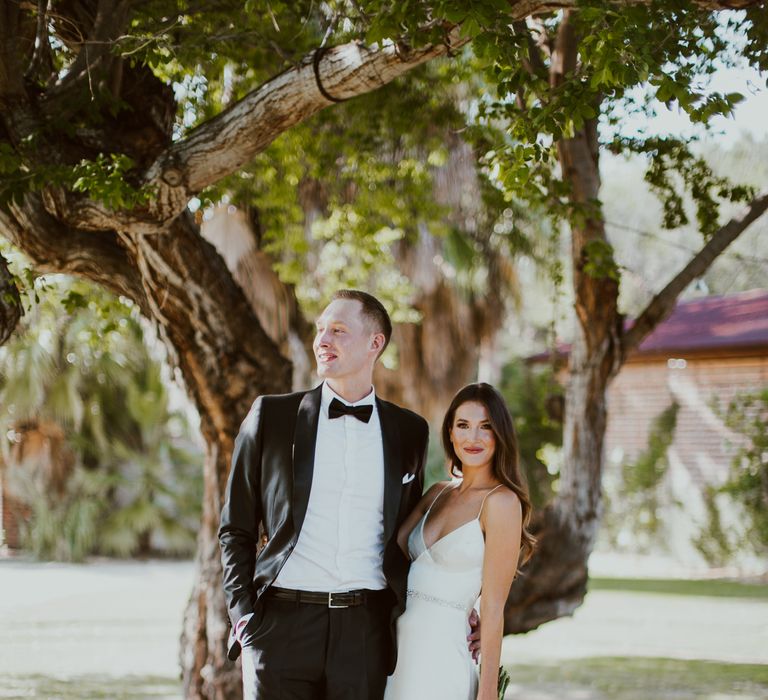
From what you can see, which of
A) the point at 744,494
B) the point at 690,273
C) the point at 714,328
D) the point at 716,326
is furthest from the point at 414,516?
the point at 716,326

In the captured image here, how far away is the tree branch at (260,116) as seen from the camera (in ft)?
17.0

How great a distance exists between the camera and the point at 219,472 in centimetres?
751

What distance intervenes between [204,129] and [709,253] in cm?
389

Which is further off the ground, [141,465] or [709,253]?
[709,253]

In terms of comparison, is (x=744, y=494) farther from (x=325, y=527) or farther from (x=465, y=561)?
(x=325, y=527)

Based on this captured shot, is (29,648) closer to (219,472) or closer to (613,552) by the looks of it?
(219,472)

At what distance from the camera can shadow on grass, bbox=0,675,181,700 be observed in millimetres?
9680

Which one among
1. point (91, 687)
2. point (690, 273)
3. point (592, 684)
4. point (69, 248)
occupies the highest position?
point (690, 273)

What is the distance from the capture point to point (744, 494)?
18312 mm

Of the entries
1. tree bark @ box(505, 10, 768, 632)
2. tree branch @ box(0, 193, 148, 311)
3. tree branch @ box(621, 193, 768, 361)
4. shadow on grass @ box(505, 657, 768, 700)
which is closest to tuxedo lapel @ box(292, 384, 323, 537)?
tree branch @ box(0, 193, 148, 311)

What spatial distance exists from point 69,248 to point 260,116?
1516 mm

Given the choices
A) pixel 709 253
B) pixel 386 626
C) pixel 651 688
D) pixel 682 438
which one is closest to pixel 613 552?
pixel 682 438

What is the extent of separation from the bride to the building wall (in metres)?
15.6

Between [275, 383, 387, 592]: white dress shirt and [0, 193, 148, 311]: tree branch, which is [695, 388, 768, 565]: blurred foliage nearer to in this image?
[0, 193, 148, 311]: tree branch
